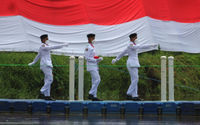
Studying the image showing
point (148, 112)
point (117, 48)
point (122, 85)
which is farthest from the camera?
point (117, 48)

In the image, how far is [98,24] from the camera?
1497 cm

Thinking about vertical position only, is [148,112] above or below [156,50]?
below

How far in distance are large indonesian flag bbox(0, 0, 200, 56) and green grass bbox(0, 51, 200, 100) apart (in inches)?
21.6

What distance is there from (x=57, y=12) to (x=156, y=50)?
349 cm

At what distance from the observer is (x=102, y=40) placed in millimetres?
14812

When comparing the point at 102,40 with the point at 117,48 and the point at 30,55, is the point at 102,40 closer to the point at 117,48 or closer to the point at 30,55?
the point at 117,48

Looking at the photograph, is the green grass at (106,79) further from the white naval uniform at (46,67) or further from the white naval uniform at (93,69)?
the white naval uniform at (46,67)

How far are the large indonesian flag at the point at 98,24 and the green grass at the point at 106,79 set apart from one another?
549 millimetres

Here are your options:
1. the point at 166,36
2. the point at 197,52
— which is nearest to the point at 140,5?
the point at 166,36

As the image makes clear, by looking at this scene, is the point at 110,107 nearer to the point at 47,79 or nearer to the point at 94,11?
the point at 47,79

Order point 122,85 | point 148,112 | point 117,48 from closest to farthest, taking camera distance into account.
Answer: point 148,112, point 122,85, point 117,48

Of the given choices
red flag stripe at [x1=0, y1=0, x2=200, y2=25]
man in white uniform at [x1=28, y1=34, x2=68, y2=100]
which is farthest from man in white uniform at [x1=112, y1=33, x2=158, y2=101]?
red flag stripe at [x1=0, y1=0, x2=200, y2=25]

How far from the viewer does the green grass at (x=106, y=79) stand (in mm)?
13062

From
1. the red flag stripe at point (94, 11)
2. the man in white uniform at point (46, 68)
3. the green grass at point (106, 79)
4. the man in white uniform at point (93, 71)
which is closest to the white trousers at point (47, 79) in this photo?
the man in white uniform at point (46, 68)
